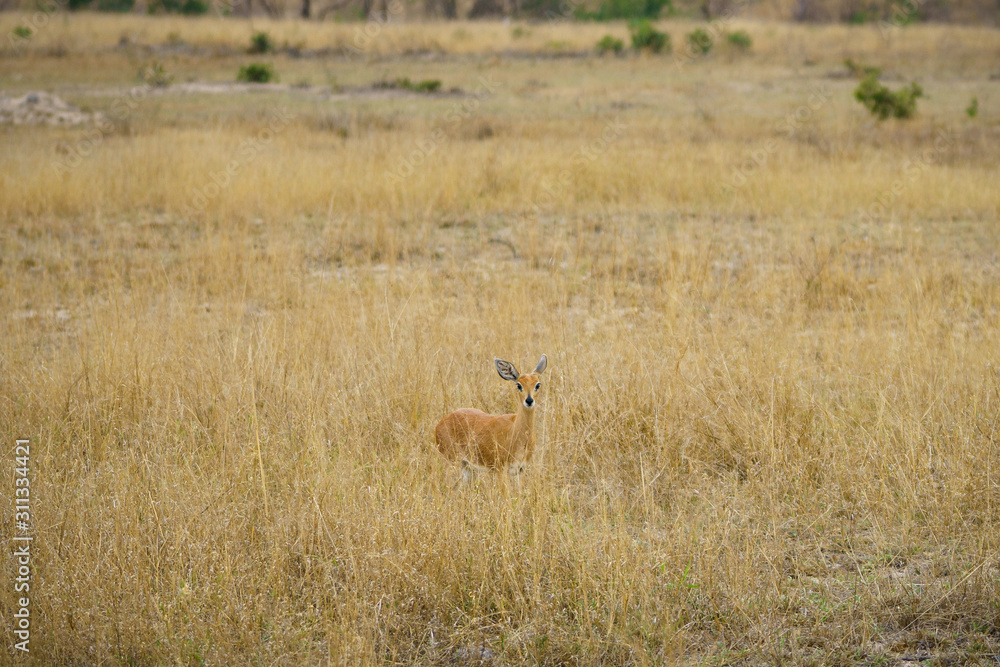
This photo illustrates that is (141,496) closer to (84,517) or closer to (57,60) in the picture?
(84,517)

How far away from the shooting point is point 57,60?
28.5 meters

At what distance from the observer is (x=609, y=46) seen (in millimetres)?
33250

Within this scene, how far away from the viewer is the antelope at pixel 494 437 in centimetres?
310

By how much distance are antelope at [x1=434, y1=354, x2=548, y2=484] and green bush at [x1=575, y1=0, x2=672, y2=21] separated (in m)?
48.2

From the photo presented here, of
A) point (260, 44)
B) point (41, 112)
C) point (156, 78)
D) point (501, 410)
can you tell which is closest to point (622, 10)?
point (260, 44)

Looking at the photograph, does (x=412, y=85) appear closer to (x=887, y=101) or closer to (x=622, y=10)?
(x=887, y=101)

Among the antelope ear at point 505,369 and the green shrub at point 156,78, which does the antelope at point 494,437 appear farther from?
the green shrub at point 156,78

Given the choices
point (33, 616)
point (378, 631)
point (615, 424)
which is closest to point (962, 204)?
point (615, 424)

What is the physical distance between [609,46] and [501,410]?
3133 cm

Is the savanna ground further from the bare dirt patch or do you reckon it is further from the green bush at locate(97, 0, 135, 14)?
the green bush at locate(97, 0, 135, 14)

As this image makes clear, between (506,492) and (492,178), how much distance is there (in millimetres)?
8145

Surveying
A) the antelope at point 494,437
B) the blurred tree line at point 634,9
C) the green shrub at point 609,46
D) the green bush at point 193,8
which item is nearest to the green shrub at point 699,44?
the green shrub at point 609,46

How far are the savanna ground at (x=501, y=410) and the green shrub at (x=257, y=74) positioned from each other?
14197 millimetres

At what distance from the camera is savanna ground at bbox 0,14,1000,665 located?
293cm
